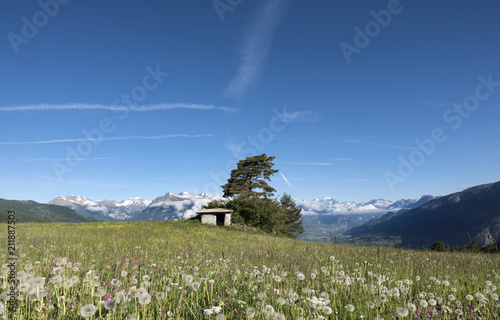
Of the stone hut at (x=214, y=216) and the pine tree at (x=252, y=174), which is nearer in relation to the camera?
the stone hut at (x=214, y=216)

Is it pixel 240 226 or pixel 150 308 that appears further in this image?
pixel 240 226

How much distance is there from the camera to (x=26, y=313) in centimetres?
306

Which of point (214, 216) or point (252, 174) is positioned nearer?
point (214, 216)

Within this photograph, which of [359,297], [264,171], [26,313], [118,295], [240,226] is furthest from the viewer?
[264,171]

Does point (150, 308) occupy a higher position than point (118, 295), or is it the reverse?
point (118, 295)

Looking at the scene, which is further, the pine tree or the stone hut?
the pine tree

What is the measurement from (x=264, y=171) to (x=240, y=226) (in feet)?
66.9

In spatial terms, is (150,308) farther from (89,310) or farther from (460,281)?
(460,281)

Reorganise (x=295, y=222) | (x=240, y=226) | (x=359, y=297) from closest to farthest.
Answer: (x=359, y=297), (x=240, y=226), (x=295, y=222)

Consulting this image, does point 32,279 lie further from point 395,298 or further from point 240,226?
point 240,226

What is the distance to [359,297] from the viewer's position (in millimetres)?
4285

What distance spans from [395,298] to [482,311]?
1.18 m

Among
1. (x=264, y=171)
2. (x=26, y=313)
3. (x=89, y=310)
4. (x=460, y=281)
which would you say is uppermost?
(x=264, y=171)

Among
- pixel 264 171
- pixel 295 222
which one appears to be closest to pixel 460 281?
pixel 264 171
